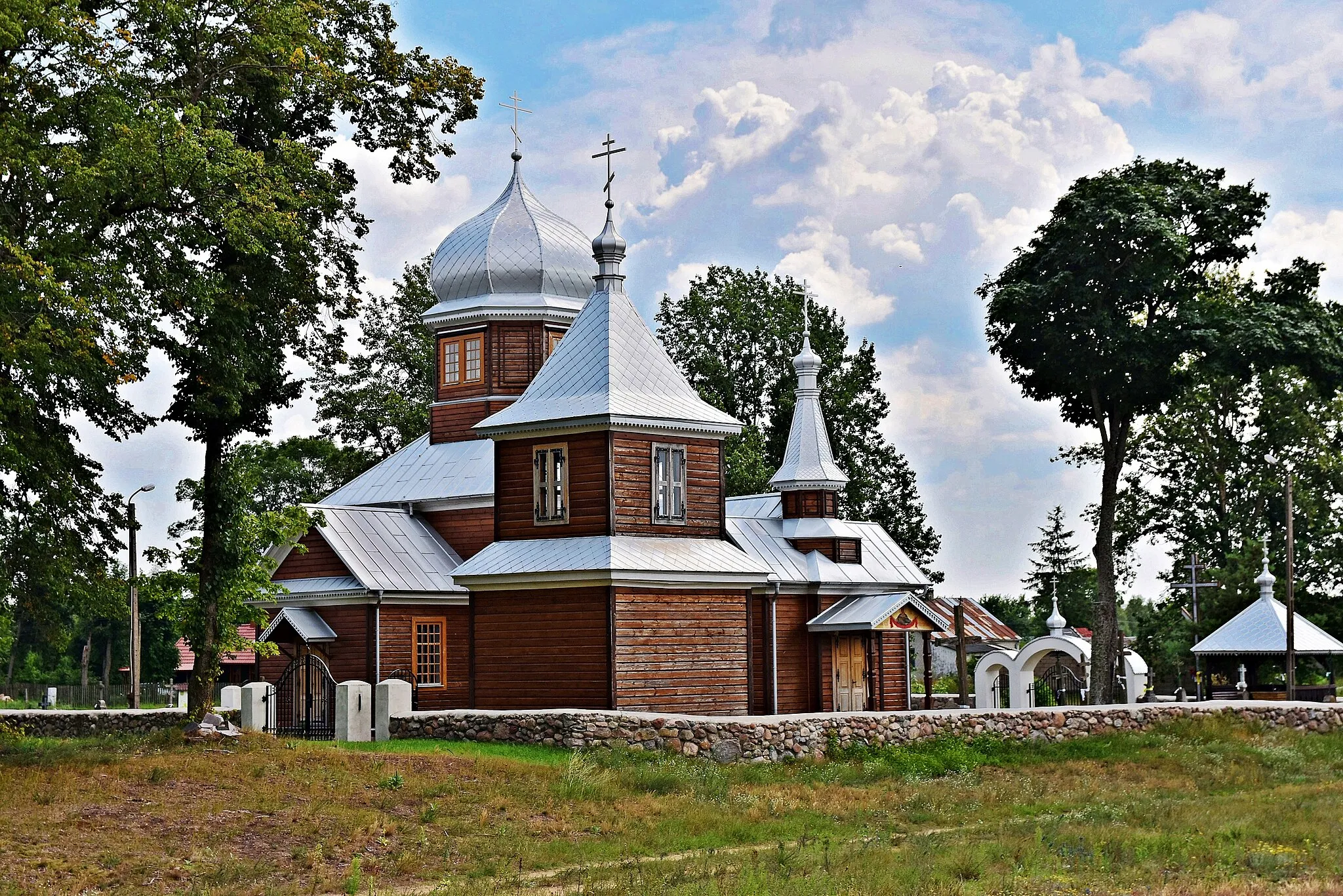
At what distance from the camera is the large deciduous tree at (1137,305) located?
37.4 metres

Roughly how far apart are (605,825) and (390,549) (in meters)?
16.4

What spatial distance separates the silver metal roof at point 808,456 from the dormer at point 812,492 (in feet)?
0.05

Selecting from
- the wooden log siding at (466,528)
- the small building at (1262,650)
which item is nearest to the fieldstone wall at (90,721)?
the wooden log siding at (466,528)

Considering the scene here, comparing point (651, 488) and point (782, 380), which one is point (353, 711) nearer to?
point (651, 488)

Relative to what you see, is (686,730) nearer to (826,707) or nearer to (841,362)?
(826,707)

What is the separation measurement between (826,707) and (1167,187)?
1534 cm

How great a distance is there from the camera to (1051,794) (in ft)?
74.1

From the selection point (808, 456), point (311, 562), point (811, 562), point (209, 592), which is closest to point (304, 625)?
point (311, 562)

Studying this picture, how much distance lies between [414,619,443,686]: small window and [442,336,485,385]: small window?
21.7 feet

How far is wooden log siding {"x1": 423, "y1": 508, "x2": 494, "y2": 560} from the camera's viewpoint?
3450 centimetres

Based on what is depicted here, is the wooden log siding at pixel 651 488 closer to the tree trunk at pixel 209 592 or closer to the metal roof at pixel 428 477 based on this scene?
the metal roof at pixel 428 477

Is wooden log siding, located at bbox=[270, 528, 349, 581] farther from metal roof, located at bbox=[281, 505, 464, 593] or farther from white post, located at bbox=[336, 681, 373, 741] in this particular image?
white post, located at bbox=[336, 681, 373, 741]

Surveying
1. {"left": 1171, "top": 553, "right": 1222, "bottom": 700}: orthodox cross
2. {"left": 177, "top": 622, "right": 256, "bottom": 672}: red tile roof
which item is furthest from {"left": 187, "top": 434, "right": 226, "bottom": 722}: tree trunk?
{"left": 1171, "top": 553, "right": 1222, "bottom": 700}: orthodox cross

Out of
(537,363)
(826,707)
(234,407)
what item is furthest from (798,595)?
(234,407)
